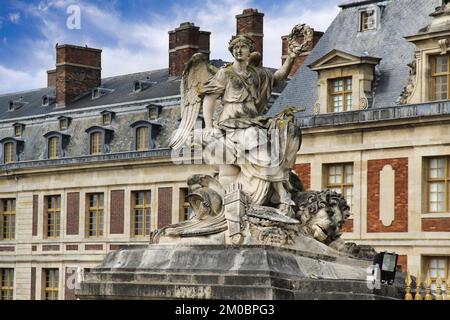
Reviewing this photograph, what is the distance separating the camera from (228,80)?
80.5 ft

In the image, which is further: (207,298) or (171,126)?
(171,126)

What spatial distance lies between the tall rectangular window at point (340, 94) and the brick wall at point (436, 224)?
4680mm

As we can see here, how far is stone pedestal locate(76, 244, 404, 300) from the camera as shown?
22141 mm

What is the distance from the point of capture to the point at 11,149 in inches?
2547

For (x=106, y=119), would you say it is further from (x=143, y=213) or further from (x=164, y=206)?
(x=164, y=206)

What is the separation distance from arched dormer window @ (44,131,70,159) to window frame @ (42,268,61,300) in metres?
4.56

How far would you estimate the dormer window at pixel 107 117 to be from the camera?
197 feet

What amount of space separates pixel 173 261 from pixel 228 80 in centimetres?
311

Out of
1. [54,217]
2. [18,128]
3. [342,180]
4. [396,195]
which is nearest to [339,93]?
[342,180]

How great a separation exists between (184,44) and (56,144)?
701 cm

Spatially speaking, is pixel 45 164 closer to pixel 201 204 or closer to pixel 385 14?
pixel 385 14

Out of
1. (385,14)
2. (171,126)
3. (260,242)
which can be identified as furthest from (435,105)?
(260,242)

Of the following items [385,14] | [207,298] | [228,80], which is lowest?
[207,298]

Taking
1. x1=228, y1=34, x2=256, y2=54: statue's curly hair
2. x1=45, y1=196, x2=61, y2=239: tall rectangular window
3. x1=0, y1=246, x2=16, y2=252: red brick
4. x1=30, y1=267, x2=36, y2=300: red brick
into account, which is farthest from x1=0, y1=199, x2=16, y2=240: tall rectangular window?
x1=228, y1=34, x2=256, y2=54: statue's curly hair
